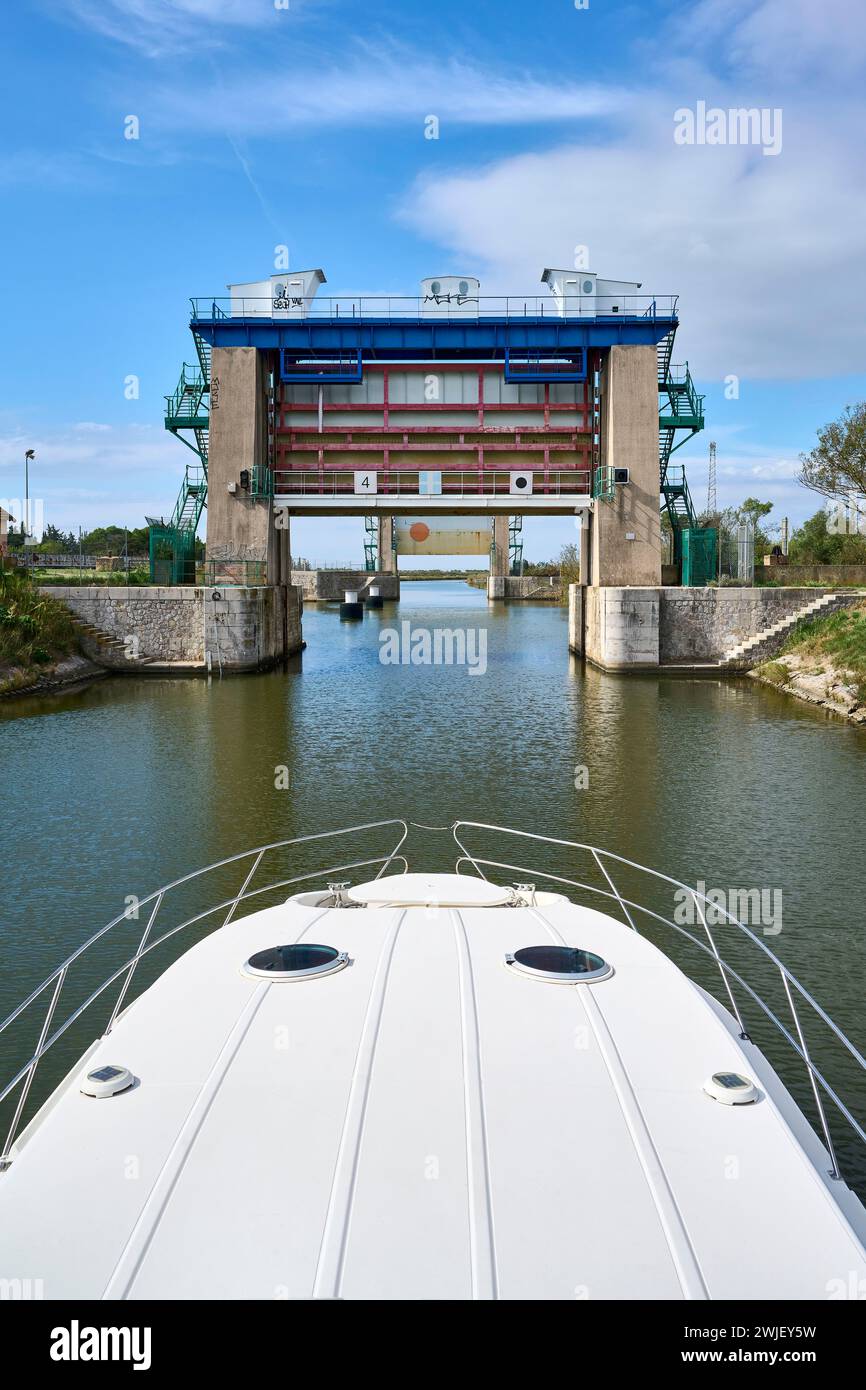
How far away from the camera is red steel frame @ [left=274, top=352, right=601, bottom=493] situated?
37812 mm

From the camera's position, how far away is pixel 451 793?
54.9ft

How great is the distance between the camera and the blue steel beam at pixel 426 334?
1417 inches

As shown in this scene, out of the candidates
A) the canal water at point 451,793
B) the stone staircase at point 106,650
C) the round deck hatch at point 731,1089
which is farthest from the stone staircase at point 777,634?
the round deck hatch at point 731,1089

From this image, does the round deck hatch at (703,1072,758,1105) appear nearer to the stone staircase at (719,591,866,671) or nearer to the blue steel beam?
the stone staircase at (719,591,866,671)

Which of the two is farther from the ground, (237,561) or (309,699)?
(237,561)

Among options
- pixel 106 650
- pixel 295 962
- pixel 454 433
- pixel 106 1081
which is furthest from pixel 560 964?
pixel 454 433

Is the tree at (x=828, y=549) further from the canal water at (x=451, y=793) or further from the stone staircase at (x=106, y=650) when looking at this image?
the stone staircase at (x=106, y=650)

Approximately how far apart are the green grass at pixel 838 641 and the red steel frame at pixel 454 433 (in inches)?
418

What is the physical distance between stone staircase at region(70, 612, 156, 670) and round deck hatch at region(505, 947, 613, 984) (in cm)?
3188

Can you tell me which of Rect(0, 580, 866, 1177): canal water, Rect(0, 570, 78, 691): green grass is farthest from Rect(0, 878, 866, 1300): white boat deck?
Rect(0, 570, 78, 691): green grass

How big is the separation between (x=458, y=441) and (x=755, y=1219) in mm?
36419
